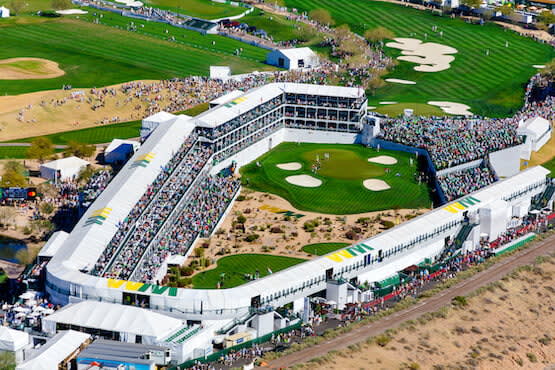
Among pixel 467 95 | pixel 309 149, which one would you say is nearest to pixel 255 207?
pixel 309 149

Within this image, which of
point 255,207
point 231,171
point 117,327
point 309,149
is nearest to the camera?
point 117,327

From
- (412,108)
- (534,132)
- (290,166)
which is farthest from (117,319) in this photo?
(412,108)

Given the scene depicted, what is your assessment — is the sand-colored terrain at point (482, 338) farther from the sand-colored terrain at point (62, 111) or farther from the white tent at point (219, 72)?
the white tent at point (219, 72)

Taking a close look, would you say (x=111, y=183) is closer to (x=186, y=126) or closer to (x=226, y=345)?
(x=186, y=126)

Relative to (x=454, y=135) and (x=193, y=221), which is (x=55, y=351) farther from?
(x=454, y=135)

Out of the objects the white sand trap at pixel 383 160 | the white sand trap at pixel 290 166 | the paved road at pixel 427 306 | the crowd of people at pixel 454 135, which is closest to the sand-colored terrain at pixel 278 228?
the white sand trap at pixel 290 166
